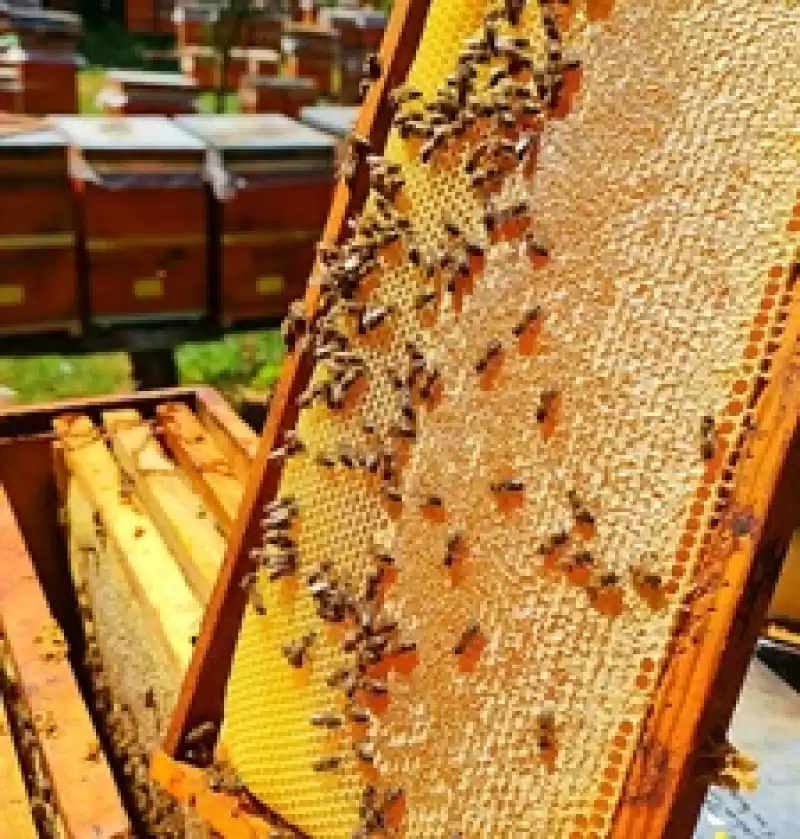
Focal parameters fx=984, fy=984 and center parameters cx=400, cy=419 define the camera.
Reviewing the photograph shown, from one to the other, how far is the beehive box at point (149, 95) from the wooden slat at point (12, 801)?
699cm

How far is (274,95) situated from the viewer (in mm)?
10305

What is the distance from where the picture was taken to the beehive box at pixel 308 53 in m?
14.9

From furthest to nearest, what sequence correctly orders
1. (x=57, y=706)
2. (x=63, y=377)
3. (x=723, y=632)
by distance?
(x=63, y=377) < (x=57, y=706) < (x=723, y=632)

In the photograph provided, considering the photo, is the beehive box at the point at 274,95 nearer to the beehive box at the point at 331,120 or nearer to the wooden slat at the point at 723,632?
the beehive box at the point at 331,120

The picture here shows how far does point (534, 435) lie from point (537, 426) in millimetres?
14

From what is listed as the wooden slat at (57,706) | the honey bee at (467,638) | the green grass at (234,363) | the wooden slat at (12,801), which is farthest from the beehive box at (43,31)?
the honey bee at (467,638)

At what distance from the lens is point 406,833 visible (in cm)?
154

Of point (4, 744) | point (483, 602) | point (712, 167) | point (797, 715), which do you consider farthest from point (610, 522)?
point (4, 744)

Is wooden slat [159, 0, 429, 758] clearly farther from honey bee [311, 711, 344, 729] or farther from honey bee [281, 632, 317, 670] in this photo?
honey bee [311, 711, 344, 729]

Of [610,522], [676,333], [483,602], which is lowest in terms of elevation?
[483,602]

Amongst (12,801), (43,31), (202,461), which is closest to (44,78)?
(43,31)

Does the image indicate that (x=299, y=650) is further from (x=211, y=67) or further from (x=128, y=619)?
(x=211, y=67)

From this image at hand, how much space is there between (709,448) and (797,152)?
1.28 ft

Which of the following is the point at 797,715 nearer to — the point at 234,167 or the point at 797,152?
the point at 797,152
